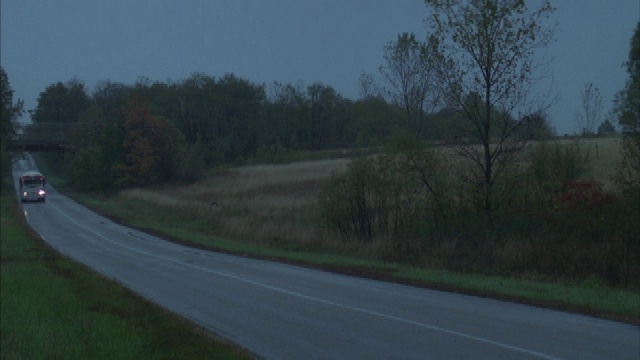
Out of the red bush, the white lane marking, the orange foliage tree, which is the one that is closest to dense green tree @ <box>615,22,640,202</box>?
the red bush

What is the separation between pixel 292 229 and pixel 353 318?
20.2 m

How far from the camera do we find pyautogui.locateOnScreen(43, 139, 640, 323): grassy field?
652 inches

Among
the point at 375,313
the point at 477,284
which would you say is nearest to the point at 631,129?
the point at 477,284

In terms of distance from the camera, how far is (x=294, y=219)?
36875mm

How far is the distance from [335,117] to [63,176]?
4695 centimetres

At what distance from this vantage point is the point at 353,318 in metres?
13.5

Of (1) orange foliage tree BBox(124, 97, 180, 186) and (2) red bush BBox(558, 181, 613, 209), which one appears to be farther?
(1) orange foliage tree BBox(124, 97, 180, 186)

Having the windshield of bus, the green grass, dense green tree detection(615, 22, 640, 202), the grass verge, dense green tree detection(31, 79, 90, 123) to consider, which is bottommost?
the grass verge

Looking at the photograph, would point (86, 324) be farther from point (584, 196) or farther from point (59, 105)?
point (59, 105)

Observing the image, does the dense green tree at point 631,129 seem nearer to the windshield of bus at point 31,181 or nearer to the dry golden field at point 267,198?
the dry golden field at point 267,198

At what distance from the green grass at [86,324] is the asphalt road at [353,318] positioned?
0.83 m

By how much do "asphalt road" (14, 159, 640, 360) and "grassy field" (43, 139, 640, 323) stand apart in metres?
1.05

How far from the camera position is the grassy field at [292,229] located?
16.6 metres

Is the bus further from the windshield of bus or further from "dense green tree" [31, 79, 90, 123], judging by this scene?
"dense green tree" [31, 79, 90, 123]
